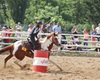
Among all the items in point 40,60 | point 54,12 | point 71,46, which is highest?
point 40,60

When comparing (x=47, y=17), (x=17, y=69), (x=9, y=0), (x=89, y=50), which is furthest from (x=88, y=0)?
(x=17, y=69)

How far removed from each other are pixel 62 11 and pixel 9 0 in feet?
48.0

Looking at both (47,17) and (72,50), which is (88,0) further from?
(72,50)

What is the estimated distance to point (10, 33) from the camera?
20.5m

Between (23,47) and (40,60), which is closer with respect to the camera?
(40,60)

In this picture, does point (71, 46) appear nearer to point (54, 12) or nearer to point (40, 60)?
point (40, 60)

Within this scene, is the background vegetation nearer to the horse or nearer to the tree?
the tree

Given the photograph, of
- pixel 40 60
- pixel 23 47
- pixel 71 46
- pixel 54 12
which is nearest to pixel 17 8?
pixel 54 12

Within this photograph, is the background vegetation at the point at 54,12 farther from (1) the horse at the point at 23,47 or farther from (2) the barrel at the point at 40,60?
(2) the barrel at the point at 40,60

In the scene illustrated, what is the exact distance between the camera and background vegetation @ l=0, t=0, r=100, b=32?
50.8m

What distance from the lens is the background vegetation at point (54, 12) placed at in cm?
5075

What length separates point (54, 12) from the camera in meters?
59.1

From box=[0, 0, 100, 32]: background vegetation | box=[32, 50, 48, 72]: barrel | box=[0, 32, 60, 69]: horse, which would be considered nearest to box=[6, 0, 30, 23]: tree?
box=[0, 0, 100, 32]: background vegetation

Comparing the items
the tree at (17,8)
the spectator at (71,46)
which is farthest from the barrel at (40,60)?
the tree at (17,8)
